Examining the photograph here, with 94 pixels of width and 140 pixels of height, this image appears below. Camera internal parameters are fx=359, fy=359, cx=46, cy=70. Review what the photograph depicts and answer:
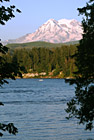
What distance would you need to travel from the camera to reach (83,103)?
1848cm

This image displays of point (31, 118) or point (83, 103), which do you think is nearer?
point (83, 103)

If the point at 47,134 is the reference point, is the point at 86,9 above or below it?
above

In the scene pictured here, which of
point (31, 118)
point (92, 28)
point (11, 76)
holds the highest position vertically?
point (92, 28)

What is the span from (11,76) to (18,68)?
442 mm

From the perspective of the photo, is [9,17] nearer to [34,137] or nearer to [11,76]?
[11,76]

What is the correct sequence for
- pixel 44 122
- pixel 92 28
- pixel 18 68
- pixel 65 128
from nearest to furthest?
pixel 18 68
pixel 92 28
pixel 65 128
pixel 44 122

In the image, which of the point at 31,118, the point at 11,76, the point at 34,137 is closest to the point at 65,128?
the point at 34,137

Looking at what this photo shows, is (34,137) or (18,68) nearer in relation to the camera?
(18,68)

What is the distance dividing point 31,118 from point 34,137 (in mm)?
12024

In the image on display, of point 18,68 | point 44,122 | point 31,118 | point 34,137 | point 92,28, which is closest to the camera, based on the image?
point 18,68

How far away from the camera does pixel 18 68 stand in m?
12.7

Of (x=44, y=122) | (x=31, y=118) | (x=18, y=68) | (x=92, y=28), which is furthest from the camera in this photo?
(x=31, y=118)

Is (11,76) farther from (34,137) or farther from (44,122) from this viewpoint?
(44,122)

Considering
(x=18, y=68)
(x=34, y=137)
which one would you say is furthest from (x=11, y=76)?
(x=34, y=137)
